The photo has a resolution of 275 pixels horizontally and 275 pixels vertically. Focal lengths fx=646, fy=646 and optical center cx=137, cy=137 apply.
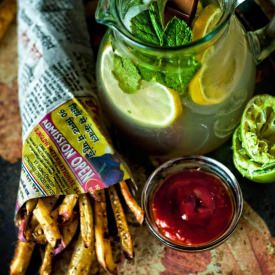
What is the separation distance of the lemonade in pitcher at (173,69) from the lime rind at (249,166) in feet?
0.17

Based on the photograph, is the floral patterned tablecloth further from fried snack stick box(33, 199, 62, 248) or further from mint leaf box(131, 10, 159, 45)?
mint leaf box(131, 10, 159, 45)

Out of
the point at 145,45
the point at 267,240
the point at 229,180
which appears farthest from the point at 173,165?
the point at 145,45

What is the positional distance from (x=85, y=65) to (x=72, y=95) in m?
0.12

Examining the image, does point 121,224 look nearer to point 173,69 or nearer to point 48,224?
point 48,224

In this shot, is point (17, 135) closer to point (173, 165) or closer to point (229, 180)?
point (173, 165)

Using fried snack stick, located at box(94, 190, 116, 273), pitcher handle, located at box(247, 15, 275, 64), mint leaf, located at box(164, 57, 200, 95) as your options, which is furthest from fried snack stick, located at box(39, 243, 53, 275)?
pitcher handle, located at box(247, 15, 275, 64)

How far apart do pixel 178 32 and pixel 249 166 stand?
1.09 feet

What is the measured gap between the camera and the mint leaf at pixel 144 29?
116cm

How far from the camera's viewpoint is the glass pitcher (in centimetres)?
115

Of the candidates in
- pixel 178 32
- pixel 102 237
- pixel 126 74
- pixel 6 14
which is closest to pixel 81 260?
pixel 102 237

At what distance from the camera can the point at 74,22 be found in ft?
4.91

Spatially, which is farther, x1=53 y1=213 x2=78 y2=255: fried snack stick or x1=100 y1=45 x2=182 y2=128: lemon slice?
x1=53 y1=213 x2=78 y2=255: fried snack stick

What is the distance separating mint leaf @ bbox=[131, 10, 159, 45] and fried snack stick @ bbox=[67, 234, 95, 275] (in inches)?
16.6

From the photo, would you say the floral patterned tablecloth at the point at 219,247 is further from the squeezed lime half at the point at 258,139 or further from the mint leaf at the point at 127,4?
the mint leaf at the point at 127,4
